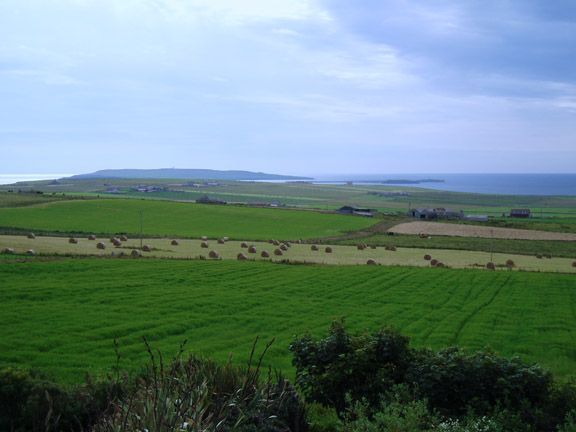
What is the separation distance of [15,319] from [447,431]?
57.6 feet

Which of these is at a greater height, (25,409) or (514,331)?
(25,409)

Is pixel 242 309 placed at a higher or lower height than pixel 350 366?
lower

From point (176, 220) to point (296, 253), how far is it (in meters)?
34.9

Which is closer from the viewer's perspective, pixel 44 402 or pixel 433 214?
pixel 44 402

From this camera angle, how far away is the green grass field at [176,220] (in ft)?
234

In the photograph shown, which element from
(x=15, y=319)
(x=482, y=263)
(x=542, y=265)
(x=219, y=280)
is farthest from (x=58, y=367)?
(x=542, y=265)

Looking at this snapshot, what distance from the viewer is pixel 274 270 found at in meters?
39.8

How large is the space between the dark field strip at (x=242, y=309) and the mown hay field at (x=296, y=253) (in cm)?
697

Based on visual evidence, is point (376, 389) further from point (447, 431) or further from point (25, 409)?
point (25, 409)

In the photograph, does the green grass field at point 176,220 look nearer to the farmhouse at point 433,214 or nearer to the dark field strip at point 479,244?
the dark field strip at point 479,244

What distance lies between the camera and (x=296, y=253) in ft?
175

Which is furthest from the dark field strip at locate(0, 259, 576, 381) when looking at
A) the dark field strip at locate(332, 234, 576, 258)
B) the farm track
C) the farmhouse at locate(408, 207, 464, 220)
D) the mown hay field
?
the farmhouse at locate(408, 207, 464, 220)

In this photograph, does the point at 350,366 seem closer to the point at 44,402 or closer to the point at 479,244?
the point at 44,402

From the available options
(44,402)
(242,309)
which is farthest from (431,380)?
(242,309)
